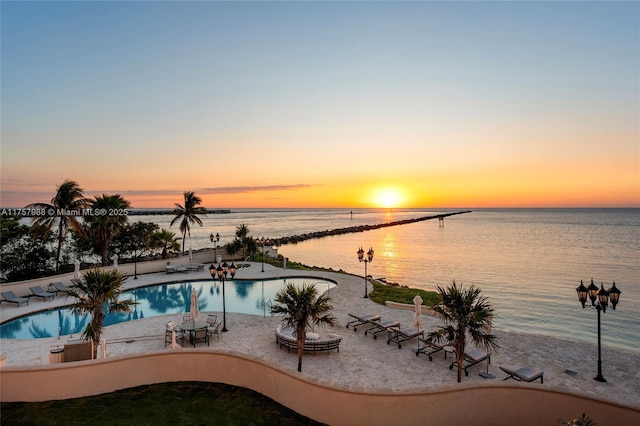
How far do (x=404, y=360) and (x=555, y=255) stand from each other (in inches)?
1617

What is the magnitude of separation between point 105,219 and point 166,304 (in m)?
10.3

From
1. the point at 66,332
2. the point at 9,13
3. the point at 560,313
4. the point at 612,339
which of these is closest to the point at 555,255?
the point at 560,313

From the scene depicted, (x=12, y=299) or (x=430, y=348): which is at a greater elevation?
(x=12, y=299)

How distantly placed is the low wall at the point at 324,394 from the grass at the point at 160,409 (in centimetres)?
20

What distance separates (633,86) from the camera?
18.2 meters

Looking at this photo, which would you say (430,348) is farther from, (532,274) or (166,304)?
(532,274)

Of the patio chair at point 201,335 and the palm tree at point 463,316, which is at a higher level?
the palm tree at point 463,316

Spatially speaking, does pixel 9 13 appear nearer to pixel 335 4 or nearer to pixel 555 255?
pixel 335 4

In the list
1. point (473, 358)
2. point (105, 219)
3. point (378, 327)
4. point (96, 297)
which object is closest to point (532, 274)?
point (378, 327)

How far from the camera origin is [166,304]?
18438 millimetres

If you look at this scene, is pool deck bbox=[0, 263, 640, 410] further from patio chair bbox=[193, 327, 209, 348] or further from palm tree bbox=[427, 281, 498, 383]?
palm tree bbox=[427, 281, 498, 383]

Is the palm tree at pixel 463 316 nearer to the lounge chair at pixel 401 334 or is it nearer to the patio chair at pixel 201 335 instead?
the lounge chair at pixel 401 334

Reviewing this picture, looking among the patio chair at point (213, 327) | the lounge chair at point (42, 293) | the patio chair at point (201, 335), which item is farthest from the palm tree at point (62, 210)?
the patio chair at point (201, 335)

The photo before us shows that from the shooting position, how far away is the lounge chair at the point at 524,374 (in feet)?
27.9
